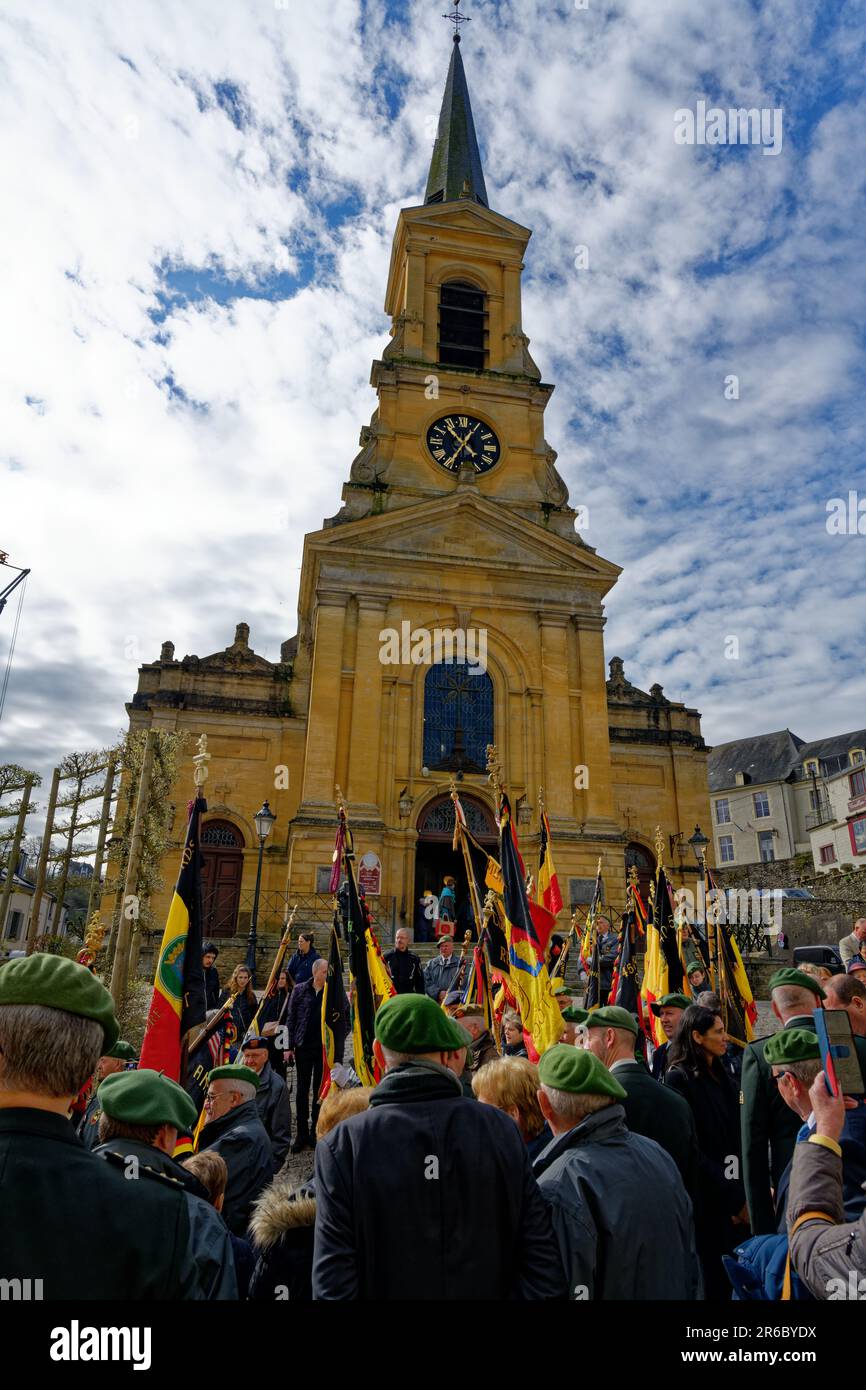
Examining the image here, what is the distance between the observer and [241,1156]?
4.37 meters

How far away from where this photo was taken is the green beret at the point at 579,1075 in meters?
3.20

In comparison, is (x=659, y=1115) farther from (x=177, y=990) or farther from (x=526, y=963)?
(x=177, y=990)

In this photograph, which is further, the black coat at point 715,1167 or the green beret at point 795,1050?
the black coat at point 715,1167

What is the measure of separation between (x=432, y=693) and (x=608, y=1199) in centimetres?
2377

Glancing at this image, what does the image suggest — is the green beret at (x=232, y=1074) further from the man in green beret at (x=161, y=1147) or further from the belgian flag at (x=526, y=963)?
the belgian flag at (x=526, y=963)

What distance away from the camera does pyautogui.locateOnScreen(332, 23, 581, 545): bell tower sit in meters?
29.3

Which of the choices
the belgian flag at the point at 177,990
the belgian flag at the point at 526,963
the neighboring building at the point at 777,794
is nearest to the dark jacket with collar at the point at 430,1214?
the belgian flag at the point at 177,990

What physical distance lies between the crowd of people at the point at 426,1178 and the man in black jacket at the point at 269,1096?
56.0 inches

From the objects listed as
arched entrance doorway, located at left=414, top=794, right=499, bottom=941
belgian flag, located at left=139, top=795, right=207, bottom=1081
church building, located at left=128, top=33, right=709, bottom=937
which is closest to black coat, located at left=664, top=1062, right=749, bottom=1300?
belgian flag, located at left=139, top=795, right=207, bottom=1081

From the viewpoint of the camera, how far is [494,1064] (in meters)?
3.97

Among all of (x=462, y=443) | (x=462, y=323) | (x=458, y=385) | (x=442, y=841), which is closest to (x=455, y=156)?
(x=462, y=323)

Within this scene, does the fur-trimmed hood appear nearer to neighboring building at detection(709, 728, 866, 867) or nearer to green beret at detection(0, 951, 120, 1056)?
green beret at detection(0, 951, 120, 1056)

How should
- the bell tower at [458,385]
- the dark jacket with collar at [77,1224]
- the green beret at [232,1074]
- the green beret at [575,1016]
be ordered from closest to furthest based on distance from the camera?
the dark jacket with collar at [77,1224] → the green beret at [232,1074] → the green beret at [575,1016] → the bell tower at [458,385]
